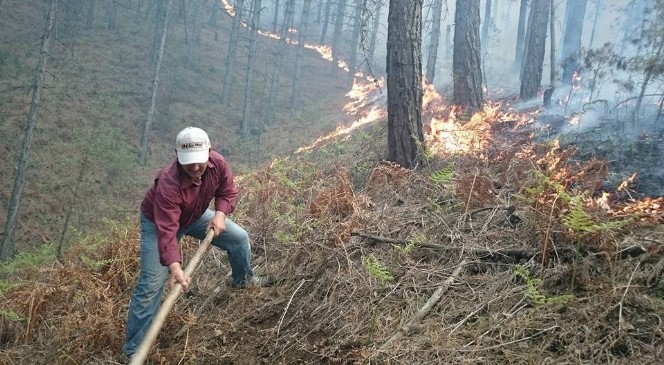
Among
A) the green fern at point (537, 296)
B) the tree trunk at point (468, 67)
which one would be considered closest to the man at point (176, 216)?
the green fern at point (537, 296)

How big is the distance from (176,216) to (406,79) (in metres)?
4.18

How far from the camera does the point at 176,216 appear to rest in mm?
3641

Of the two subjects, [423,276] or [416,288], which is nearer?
[416,288]

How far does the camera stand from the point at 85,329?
400 cm

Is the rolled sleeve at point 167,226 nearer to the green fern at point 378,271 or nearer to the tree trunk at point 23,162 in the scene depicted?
the green fern at point 378,271

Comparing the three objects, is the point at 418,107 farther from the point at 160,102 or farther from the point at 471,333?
the point at 160,102

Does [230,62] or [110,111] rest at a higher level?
[230,62]

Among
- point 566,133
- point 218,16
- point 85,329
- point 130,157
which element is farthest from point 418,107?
point 218,16

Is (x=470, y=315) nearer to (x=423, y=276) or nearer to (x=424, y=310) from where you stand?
(x=424, y=310)

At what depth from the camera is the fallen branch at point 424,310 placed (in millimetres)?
3286

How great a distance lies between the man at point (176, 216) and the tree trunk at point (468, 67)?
6.20 metres

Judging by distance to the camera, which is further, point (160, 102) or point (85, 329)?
point (160, 102)

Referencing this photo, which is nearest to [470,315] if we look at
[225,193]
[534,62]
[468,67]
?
[225,193]

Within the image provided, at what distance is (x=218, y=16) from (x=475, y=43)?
3166 centimetres
